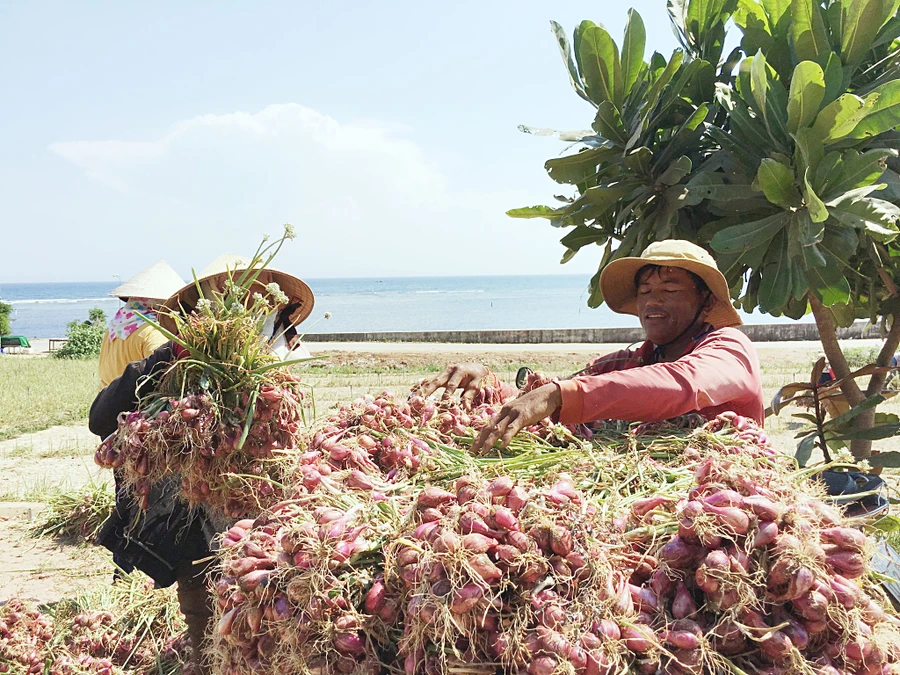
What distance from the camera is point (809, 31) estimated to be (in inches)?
122

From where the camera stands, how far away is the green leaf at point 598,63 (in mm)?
3510

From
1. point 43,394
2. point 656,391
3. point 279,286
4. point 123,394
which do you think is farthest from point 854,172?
point 43,394

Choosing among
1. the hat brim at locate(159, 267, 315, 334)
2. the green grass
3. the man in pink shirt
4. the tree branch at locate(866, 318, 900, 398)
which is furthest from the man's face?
the green grass

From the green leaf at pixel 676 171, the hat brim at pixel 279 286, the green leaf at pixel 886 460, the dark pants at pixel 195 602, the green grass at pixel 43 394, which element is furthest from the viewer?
the green grass at pixel 43 394

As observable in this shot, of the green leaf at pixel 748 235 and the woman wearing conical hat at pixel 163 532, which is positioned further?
the green leaf at pixel 748 235

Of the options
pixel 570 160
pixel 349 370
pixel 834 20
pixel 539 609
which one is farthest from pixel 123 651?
pixel 349 370

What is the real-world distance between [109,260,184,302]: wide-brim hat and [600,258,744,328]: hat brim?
250cm

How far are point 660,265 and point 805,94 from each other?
1024 millimetres

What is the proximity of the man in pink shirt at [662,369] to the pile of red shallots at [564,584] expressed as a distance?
0.40 metres

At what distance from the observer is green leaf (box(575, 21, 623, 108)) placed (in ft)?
11.5

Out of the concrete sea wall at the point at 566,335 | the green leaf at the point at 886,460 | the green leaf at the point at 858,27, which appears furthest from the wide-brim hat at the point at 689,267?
the concrete sea wall at the point at 566,335

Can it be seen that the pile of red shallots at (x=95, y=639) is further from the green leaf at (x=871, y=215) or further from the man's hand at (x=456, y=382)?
the green leaf at (x=871, y=215)

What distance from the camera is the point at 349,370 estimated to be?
15672mm

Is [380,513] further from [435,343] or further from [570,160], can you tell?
[435,343]
